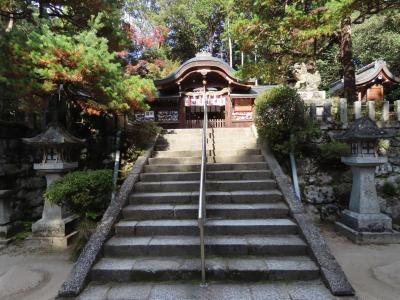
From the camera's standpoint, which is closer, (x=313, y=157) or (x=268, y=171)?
(x=268, y=171)

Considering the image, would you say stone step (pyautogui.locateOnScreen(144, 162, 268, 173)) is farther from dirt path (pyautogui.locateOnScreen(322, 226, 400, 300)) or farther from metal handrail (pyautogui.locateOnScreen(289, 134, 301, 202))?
dirt path (pyautogui.locateOnScreen(322, 226, 400, 300))

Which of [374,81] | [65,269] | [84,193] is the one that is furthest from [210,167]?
[374,81]

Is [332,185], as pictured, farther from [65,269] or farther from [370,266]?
[65,269]

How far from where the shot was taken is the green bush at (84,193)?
4.92 metres

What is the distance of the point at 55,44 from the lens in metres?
5.01

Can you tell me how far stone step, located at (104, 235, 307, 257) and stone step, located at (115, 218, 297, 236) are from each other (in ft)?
0.46

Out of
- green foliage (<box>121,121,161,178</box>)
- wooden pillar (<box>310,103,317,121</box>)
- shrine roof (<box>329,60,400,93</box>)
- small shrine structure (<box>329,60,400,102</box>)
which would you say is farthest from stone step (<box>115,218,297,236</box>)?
shrine roof (<box>329,60,400,93</box>)

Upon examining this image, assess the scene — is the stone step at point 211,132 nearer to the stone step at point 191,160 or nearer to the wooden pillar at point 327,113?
the stone step at point 191,160

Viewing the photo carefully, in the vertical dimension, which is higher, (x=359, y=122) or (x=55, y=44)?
(x=55, y=44)

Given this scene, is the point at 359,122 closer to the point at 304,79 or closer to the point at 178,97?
the point at 304,79

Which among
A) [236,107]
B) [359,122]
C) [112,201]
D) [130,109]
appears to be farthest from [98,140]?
[236,107]

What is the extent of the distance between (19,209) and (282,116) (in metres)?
6.57

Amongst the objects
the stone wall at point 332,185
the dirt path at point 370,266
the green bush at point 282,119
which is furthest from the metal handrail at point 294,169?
the dirt path at point 370,266

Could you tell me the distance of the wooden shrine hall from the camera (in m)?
14.6
